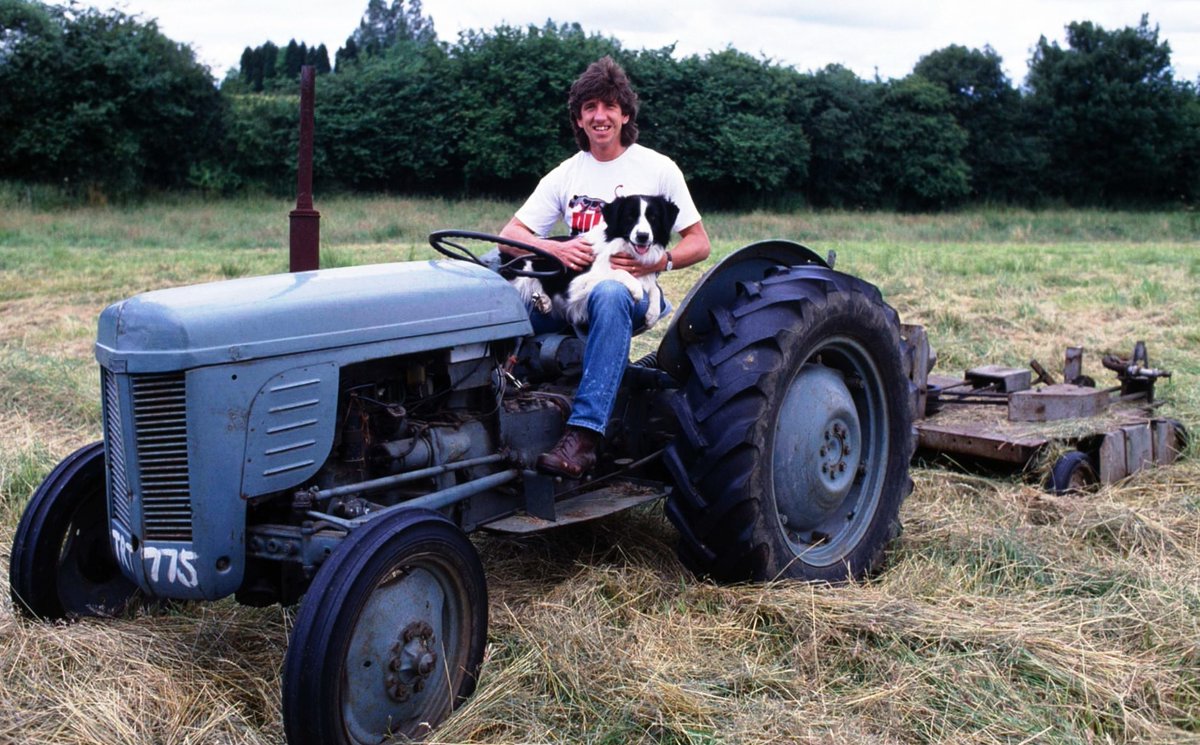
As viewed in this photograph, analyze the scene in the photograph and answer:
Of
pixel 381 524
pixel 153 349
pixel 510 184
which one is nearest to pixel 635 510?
pixel 381 524

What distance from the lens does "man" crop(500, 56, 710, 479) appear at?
11.8ft

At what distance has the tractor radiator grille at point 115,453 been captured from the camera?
287 cm

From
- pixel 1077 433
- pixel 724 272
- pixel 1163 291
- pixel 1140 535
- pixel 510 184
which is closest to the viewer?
pixel 724 272

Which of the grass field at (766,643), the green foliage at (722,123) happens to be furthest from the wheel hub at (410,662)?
the green foliage at (722,123)

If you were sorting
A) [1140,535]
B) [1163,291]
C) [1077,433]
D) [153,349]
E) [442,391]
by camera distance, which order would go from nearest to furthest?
[153,349] → [442,391] → [1140,535] → [1077,433] → [1163,291]

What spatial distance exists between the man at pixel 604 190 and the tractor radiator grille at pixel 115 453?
1305 mm

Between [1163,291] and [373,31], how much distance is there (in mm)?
39699

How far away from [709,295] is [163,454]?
1883mm

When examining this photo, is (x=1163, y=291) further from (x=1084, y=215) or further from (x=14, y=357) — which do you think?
(x=1084, y=215)

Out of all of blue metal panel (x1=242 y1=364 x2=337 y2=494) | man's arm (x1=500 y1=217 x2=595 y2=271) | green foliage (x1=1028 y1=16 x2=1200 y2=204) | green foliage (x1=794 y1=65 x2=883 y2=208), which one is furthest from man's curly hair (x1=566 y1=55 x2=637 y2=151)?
green foliage (x1=1028 y1=16 x2=1200 y2=204)

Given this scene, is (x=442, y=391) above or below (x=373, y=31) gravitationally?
below

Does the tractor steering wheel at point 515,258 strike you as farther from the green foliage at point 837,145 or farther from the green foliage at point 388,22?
the green foliage at point 388,22

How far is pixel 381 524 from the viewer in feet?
8.87

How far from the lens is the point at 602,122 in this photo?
4.01 m
